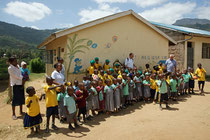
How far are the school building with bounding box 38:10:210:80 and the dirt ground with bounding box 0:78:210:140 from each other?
271 centimetres

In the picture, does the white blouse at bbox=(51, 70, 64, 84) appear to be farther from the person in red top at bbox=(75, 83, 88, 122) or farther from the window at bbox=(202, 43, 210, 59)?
the window at bbox=(202, 43, 210, 59)

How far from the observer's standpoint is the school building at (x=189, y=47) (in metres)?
10.9

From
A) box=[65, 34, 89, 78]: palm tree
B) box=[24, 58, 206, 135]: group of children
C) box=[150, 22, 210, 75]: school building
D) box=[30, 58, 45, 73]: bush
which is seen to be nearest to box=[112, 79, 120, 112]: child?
box=[24, 58, 206, 135]: group of children

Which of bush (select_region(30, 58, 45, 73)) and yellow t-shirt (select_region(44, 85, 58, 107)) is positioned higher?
bush (select_region(30, 58, 45, 73))

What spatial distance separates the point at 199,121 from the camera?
378 centimetres

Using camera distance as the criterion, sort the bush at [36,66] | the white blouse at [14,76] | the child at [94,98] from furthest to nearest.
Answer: the bush at [36,66]
the child at [94,98]
the white blouse at [14,76]

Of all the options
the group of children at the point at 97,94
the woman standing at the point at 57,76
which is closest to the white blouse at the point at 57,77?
the woman standing at the point at 57,76

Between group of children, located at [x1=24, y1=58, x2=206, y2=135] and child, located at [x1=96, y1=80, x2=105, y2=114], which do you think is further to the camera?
child, located at [x1=96, y1=80, x2=105, y2=114]

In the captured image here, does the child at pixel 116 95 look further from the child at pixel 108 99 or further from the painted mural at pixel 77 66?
the painted mural at pixel 77 66

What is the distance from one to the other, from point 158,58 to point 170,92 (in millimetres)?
3612

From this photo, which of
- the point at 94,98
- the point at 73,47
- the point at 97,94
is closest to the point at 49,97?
the point at 94,98

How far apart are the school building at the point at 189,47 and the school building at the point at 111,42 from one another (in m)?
2.14

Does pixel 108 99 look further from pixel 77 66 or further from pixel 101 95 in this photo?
pixel 77 66

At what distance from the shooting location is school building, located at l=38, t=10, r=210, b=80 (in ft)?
20.3
